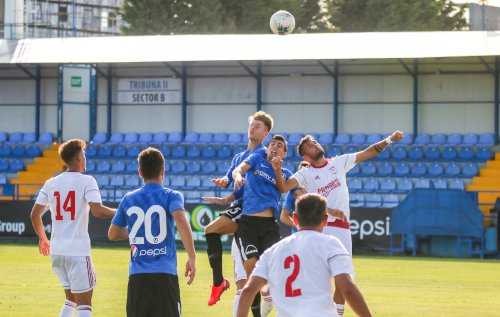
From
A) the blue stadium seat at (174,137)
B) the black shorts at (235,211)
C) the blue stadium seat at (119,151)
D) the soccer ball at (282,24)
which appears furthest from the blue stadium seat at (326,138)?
the black shorts at (235,211)

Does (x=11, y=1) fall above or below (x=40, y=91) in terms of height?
above

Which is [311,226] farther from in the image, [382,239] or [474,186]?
[474,186]

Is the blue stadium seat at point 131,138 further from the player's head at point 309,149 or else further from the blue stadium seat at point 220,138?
the player's head at point 309,149

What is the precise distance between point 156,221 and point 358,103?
99.4 feet

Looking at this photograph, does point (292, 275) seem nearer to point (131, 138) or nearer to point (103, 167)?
point (103, 167)

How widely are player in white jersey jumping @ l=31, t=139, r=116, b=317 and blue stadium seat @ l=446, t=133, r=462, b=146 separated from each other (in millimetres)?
27193

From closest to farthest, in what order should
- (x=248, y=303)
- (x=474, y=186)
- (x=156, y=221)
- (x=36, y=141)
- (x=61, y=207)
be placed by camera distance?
(x=248, y=303) → (x=156, y=221) → (x=61, y=207) → (x=474, y=186) → (x=36, y=141)

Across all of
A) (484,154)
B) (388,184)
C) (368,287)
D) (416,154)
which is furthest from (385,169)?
(368,287)

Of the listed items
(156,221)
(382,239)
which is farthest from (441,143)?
(156,221)

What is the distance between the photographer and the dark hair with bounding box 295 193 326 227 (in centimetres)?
744

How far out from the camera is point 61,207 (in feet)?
36.0

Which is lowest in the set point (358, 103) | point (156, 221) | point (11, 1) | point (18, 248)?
point (18, 248)

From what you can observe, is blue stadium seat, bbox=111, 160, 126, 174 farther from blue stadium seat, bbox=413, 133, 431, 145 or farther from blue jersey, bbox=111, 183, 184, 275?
blue jersey, bbox=111, 183, 184, 275

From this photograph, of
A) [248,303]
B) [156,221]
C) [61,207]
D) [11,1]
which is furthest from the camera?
[11,1]
